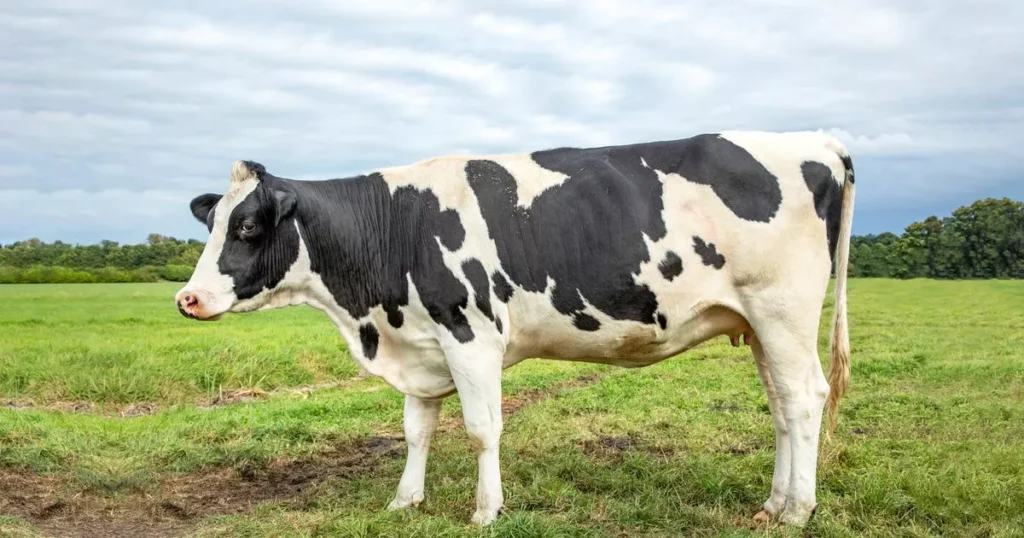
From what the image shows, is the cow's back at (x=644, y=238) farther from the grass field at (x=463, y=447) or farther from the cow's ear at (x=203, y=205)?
the cow's ear at (x=203, y=205)

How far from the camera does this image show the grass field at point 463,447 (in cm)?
596

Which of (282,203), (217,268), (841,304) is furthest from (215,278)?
(841,304)

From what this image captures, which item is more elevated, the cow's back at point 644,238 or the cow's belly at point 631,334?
the cow's back at point 644,238

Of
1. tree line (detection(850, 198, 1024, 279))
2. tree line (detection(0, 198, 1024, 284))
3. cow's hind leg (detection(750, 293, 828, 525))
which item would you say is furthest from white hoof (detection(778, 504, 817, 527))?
Result: tree line (detection(850, 198, 1024, 279))

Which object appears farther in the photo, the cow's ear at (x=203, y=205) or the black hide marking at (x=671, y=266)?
the cow's ear at (x=203, y=205)

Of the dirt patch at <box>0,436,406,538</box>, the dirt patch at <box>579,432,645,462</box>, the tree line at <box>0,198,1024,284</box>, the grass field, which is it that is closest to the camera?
the grass field

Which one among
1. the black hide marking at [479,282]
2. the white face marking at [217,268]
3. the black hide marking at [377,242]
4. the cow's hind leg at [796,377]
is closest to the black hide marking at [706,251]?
the cow's hind leg at [796,377]

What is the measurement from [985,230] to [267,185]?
49302mm

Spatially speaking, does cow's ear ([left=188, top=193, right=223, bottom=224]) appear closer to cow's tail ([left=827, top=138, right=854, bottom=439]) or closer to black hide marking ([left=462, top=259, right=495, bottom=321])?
black hide marking ([left=462, top=259, right=495, bottom=321])

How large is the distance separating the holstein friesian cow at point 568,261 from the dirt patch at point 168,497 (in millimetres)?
1860

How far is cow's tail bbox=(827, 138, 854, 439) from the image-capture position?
6039mm

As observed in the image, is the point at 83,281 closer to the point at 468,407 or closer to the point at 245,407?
the point at 245,407

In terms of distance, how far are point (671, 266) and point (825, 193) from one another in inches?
49.6

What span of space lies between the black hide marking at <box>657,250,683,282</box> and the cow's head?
2643 mm
